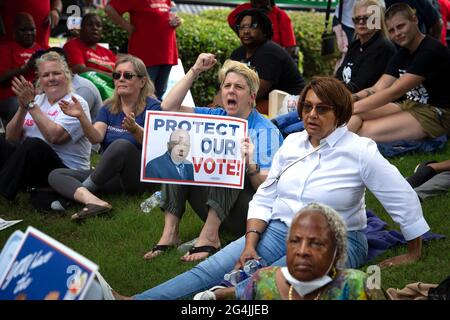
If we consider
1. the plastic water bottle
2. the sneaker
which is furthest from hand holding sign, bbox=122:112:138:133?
the sneaker

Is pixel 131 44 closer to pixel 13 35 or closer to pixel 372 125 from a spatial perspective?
pixel 13 35

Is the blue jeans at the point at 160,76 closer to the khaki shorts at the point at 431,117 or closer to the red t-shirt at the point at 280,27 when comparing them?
the red t-shirt at the point at 280,27

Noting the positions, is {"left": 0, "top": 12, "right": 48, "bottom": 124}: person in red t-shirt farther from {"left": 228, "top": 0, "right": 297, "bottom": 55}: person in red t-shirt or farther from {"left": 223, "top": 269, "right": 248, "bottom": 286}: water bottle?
{"left": 223, "top": 269, "right": 248, "bottom": 286}: water bottle

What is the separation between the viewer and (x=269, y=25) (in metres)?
9.50

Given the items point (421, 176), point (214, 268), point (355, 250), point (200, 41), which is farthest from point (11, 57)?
point (355, 250)

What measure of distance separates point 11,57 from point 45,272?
20.2ft

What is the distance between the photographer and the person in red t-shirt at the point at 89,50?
1061 centimetres

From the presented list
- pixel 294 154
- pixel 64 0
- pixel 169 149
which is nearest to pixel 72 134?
pixel 169 149

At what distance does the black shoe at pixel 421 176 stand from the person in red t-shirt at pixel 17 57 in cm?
420

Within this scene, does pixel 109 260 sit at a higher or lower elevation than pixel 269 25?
lower

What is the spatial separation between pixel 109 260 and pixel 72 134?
→ 1754 mm

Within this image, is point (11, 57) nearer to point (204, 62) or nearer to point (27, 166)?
point (27, 166)

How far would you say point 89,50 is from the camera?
1077cm

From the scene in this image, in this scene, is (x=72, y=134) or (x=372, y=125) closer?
(x=72, y=134)
